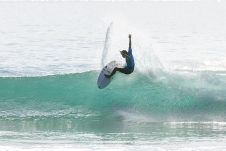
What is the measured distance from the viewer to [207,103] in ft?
65.8

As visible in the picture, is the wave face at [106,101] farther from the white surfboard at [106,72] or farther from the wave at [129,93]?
the white surfboard at [106,72]

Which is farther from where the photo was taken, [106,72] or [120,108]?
[120,108]

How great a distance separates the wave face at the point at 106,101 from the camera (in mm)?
18969

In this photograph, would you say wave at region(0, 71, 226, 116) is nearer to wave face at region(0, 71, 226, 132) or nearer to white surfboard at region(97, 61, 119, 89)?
wave face at region(0, 71, 226, 132)

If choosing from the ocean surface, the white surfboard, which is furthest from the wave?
the white surfboard

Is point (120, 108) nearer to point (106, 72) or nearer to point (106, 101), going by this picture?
point (106, 101)

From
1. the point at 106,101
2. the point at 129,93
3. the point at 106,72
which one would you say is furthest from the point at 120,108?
the point at 106,72

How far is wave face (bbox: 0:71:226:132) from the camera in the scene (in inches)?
747

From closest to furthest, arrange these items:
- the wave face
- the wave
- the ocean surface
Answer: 1. the ocean surface
2. the wave face
3. the wave

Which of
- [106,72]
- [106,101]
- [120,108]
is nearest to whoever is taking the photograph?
[106,72]

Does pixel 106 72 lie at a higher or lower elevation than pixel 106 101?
higher

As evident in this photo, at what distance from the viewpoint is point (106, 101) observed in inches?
820

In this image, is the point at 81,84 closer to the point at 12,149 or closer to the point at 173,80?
the point at 173,80

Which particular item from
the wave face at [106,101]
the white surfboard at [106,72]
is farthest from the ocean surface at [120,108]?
the white surfboard at [106,72]
